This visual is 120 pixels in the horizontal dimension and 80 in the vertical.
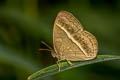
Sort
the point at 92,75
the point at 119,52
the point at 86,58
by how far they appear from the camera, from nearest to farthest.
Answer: the point at 86,58 < the point at 92,75 < the point at 119,52

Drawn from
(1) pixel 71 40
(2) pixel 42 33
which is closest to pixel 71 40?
(1) pixel 71 40

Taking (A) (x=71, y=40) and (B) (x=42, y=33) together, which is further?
(B) (x=42, y=33)

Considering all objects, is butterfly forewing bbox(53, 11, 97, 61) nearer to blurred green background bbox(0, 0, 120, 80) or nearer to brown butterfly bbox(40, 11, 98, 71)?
brown butterfly bbox(40, 11, 98, 71)

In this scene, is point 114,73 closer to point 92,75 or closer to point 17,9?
point 92,75

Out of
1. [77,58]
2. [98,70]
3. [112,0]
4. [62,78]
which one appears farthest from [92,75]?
[112,0]

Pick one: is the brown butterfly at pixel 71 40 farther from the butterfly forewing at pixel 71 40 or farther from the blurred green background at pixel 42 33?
the blurred green background at pixel 42 33

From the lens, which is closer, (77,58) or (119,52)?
(77,58)

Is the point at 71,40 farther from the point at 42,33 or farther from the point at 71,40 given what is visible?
the point at 42,33

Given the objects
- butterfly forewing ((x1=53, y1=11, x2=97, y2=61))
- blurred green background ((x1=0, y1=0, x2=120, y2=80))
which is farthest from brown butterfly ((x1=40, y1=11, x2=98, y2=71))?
blurred green background ((x1=0, y1=0, x2=120, y2=80))
